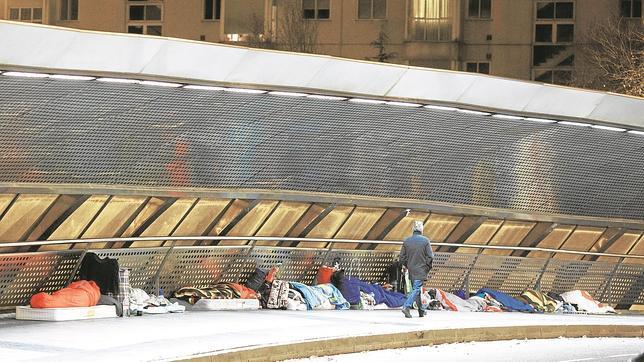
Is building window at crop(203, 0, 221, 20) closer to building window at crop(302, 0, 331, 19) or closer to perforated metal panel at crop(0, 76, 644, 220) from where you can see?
building window at crop(302, 0, 331, 19)

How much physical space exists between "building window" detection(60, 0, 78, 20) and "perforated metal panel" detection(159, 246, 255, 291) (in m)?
45.3

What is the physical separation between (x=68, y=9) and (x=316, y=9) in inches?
464

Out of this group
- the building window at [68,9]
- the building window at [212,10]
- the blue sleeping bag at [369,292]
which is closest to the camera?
the blue sleeping bag at [369,292]

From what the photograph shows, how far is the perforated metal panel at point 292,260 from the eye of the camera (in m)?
23.5

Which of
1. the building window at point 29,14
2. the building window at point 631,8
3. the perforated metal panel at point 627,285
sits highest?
the building window at point 631,8

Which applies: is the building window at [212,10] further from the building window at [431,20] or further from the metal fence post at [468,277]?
the metal fence post at [468,277]

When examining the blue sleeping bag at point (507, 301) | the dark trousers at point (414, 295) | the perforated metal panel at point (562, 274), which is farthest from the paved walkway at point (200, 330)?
the perforated metal panel at point (562, 274)

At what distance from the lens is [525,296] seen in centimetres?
2672

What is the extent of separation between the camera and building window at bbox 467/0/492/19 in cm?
6475

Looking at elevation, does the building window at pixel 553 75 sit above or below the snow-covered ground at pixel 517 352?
above

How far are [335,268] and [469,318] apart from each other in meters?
2.71

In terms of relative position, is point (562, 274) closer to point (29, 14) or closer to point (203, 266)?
point (203, 266)

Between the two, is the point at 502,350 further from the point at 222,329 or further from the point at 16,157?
the point at 16,157

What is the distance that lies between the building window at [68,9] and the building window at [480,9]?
18084 millimetres
